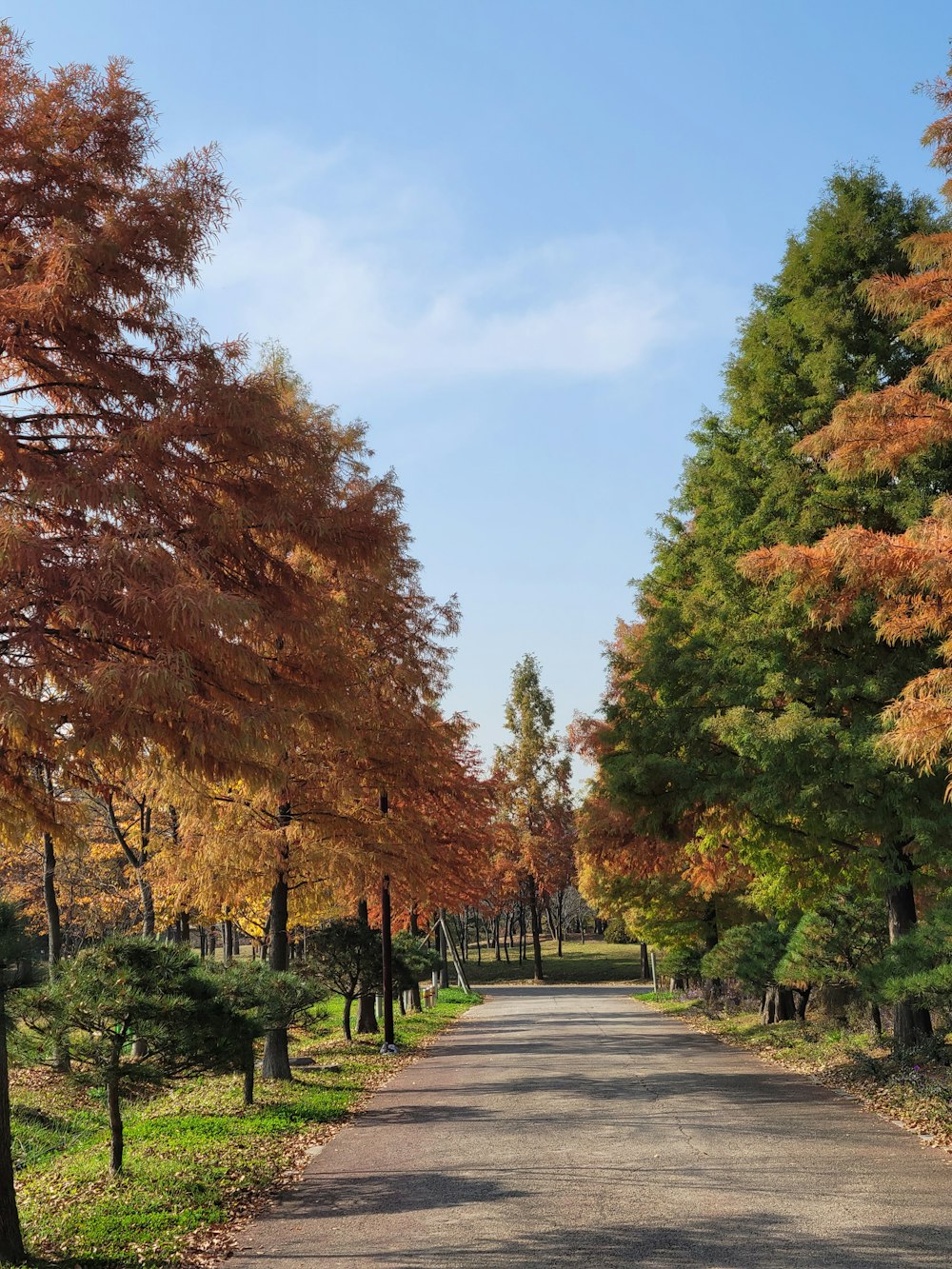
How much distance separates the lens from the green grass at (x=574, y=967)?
179ft

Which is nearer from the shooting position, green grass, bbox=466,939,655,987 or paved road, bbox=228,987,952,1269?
paved road, bbox=228,987,952,1269

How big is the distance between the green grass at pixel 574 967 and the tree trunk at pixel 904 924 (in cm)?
4024

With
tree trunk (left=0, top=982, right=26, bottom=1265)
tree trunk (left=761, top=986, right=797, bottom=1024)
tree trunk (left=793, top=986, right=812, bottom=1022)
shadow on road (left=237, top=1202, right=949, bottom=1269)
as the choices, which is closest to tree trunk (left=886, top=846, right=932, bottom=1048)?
tree trunk (left=793, top=986, right=812, bottom=1022)

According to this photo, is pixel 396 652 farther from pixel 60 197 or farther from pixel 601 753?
pixel 60 197

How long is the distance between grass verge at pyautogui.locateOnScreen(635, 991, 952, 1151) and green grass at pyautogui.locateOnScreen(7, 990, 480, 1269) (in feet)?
20.9

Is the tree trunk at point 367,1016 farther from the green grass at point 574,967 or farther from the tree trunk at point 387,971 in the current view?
the green grass at point 574,967

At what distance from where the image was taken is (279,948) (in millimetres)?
16109

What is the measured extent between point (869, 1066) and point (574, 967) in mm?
46048

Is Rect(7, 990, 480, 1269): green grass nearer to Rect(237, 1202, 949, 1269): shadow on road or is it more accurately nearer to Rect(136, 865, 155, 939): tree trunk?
Rect(237, 1202, 949, 1269): shadow on road

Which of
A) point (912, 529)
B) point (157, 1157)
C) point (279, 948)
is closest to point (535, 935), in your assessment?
point (279, 948)

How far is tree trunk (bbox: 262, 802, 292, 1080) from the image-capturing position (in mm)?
15109

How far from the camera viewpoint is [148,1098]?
1631 cm

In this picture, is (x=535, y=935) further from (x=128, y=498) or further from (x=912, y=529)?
(x=128, y=498)

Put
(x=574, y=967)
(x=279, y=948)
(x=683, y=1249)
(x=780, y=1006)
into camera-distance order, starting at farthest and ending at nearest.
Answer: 1. (x=574, y=967)
2. (x=780, y=1006)
3. (x=279, y=948)
4. (x=683, y=1249)
